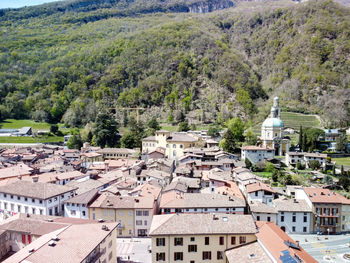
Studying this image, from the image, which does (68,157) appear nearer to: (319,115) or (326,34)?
(319,115)

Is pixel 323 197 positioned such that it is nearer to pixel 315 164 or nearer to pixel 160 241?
pixel 315 164

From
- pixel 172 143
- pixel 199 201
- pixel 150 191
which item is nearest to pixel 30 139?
pixel 172 143

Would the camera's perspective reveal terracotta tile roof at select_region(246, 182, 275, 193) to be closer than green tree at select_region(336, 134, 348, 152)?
Yes

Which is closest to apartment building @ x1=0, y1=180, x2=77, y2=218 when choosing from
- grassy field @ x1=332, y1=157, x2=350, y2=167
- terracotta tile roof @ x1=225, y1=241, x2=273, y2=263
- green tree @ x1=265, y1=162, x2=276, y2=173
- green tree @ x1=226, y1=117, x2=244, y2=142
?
terracotta tile roof @ x1=225, y1=241, x2=273, y2=263

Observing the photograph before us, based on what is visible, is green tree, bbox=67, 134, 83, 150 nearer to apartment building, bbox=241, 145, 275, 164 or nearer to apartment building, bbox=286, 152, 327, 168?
apartment building, bbox=241, 145, 275, 164

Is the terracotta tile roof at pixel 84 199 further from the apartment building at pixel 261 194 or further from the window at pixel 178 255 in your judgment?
the apartment building at pixel 261 194

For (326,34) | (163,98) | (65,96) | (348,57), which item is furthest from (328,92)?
(65,96)
